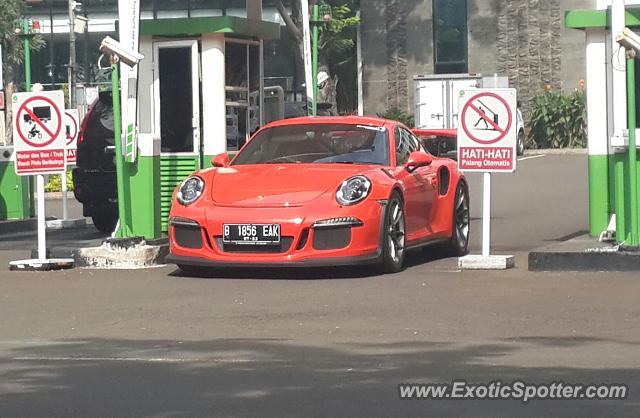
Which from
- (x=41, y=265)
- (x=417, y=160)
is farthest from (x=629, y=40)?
(x=41, y=265)

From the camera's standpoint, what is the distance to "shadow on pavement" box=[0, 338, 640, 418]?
738 centimetres

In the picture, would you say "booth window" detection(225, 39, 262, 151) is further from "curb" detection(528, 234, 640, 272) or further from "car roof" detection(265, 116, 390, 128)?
"curb" detection(528, 234, 640, 272)

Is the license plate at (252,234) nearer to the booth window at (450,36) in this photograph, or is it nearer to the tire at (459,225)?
the tire at (459,225)

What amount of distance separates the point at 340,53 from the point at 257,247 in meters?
43.7

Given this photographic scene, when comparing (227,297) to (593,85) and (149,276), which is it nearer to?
(149,276)

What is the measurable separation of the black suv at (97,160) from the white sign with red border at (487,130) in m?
6.86

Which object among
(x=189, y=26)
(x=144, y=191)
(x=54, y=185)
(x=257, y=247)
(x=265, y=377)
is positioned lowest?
(x=265, y=377)

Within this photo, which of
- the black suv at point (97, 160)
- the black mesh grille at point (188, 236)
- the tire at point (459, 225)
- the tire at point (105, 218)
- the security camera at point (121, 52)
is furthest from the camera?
the tire at point (105, 218)

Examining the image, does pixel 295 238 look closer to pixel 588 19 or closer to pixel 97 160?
pixel 588 19

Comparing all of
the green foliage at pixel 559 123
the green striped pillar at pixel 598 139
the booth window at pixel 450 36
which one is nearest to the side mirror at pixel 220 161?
the green striped pillar at pixel 598 139

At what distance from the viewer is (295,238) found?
1366 centimetres

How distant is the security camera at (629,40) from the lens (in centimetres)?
1370

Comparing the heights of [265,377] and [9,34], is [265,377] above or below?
below

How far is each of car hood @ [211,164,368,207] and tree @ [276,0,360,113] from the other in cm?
3951
